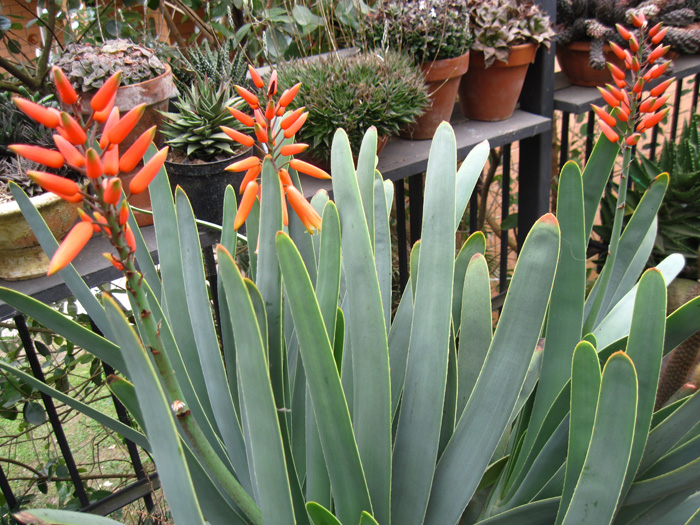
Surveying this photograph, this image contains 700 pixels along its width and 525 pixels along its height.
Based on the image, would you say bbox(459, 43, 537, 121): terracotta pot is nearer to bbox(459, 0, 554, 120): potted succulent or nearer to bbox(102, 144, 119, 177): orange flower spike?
bbox(459, 0, 554, 120): potted succulent

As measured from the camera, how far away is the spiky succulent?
44.5 inches

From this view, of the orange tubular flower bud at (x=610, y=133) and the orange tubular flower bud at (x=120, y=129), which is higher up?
the orange tubular flower bud at (x=120, y=129)

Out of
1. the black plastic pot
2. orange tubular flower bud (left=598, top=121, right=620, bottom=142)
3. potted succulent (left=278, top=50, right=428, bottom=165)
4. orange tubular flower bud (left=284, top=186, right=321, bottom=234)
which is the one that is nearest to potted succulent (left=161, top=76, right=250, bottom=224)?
the black plastic pot

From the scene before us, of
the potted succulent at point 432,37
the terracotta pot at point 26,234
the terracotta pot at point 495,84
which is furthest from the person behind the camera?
the terracotta pot at point 495,84

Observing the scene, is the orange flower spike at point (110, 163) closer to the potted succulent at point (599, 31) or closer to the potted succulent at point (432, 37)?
the potted succulent at point (432, 37)

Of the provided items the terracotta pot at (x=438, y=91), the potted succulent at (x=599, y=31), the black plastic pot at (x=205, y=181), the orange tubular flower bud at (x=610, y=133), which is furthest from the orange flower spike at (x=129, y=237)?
the potted succulent at (x=599, y=31)

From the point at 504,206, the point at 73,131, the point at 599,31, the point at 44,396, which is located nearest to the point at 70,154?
the point at 73,131

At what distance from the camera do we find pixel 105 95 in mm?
397

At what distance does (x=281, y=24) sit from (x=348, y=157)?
130cm

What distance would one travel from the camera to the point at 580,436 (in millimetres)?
484

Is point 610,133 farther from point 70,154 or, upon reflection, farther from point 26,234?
point 26,234

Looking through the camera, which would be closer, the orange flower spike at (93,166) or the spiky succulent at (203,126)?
the orange flower spike at (93,166)

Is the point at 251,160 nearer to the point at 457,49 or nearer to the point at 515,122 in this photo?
the point at 457,49

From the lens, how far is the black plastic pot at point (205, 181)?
44.3 inches
